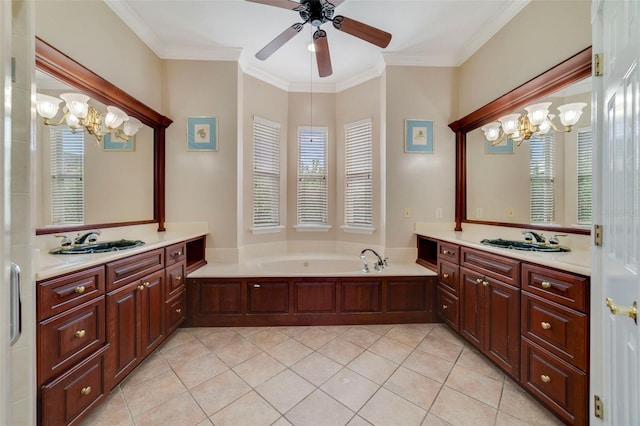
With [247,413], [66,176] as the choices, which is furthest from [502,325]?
[66,176]

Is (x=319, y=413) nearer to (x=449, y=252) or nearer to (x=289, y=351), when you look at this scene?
(x=289, y=351)

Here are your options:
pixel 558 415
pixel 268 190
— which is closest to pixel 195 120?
pixel 268 190

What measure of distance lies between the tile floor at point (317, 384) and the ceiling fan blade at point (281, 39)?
263 cm

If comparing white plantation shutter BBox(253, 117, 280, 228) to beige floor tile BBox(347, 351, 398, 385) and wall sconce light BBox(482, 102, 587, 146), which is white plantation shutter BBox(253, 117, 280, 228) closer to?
beige floor tile BBox(347, 351, 398, 385)

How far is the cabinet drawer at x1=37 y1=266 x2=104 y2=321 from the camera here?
1223mm

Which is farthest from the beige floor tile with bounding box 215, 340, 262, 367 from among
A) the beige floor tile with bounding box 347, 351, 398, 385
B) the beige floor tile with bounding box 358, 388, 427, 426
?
the beige floor tile with bounding box 358, 388, 427, 426

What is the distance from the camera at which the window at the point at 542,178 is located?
2043 mm

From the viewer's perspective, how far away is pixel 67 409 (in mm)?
1322

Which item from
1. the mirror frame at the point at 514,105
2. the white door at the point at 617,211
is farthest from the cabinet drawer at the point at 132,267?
the mirror frame at the point at 514,105

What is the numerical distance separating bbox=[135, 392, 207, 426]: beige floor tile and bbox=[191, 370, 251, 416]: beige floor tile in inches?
1.7

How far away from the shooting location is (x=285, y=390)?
1.72 m

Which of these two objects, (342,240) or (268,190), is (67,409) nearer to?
(268,190)

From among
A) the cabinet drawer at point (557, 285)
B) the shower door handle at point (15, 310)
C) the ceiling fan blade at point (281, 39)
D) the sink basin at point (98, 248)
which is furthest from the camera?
the ceiling fan blade at point (281, 39)

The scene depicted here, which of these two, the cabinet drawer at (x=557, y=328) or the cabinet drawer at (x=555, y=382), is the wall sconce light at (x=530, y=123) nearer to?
the cabinet drawer at (x=557, y=328)
